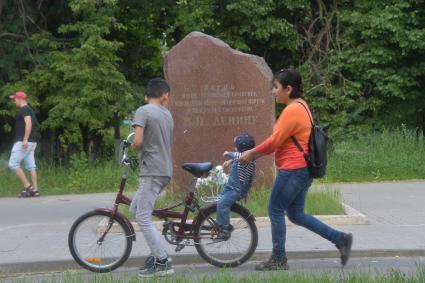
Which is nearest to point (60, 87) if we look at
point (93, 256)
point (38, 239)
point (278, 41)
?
point (278, 41)

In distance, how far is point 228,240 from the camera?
8.28 metres

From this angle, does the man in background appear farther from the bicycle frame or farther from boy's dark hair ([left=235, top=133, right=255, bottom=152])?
the bicycle frame

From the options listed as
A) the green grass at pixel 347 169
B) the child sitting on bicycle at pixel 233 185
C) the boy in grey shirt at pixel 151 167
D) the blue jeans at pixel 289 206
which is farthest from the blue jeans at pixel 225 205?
the green grass at pixel 347 169

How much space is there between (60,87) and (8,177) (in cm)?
317

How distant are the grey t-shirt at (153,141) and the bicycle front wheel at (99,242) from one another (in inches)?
26.7

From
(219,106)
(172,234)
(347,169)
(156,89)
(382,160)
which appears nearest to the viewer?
(156,89)

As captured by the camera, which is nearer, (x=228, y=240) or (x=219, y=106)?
(x=228, y=240)

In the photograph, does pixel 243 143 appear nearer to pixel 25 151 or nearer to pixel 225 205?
pixel 225 205

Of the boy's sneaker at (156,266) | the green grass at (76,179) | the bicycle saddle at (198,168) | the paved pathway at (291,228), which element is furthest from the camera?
the green grass at (76,179)

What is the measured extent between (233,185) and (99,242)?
154 centimetres

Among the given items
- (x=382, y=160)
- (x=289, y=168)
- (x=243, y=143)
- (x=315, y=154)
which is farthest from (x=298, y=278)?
(x=382, y=160)

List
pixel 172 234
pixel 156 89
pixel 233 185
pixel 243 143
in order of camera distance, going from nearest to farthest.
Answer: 1. pixel 156 89
2. pixel 172 234
3. pixel 233 185
4. pixel 243 143

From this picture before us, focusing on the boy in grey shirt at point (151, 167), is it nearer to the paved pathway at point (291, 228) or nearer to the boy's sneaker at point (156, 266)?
the boy's sneaker at point (156, 266)

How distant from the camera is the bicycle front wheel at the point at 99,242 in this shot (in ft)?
26.8
